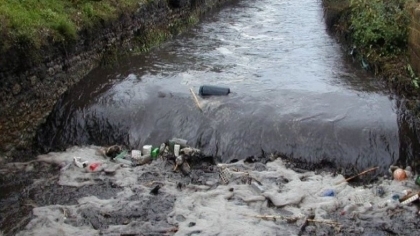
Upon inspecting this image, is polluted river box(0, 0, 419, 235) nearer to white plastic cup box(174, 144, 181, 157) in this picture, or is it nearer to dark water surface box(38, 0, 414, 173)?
dark water surface box(38, 0, 414, 173)

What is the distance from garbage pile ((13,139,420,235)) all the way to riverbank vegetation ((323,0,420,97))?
101 inches

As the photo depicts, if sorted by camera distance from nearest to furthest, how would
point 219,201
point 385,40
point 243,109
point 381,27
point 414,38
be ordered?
point 219,201 → point 243,109 → point 414,38 → point 385,40 → point 381,27

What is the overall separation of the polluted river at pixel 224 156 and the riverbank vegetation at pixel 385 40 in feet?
1.17

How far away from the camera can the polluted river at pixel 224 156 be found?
628 centimetres

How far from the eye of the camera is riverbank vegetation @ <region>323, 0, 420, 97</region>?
929cm

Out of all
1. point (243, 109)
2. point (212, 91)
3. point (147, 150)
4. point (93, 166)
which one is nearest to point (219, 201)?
point (147, 150)

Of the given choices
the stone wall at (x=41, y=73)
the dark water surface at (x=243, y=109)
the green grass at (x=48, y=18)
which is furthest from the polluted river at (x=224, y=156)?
the green grass at (x=48, y=18)

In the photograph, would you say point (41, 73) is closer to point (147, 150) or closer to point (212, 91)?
point (147, 150)

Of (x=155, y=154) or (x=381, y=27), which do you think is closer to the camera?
(x=155, y=154)

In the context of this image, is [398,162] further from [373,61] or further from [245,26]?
[245,26]

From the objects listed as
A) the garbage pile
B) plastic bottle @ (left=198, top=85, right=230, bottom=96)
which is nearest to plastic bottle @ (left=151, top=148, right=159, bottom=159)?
the garbage pile

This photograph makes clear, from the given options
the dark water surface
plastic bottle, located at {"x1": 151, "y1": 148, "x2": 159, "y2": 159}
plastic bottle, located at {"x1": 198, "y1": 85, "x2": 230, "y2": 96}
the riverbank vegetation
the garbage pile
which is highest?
the riverbank vegetation

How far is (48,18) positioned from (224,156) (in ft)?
14.1

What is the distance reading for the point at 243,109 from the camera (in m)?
8.73
